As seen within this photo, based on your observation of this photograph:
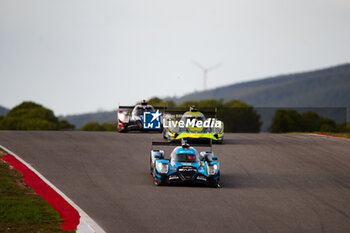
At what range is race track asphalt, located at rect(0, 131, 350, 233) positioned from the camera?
47.0ft

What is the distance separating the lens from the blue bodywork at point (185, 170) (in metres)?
18.5

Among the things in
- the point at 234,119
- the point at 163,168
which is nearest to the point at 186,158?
the point at 163,168

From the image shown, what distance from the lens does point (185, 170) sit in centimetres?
1844

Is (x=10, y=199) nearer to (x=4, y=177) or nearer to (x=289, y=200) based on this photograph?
(x=4, y=177)

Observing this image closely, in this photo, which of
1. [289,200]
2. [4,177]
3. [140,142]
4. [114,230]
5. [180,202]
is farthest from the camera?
[140,142]

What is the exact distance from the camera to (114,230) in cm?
1316

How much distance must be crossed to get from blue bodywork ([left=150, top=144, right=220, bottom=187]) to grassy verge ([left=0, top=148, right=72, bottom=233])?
4.08 meters

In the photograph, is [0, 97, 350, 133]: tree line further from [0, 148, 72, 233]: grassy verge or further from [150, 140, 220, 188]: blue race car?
[0, 148, 72, 233]: grassy verge

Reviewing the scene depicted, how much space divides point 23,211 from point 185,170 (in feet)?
18.9

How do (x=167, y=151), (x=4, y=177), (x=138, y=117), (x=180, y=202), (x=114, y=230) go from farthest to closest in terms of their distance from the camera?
(x=138, y=117) → (x=167, y=151) → (x=4, y=177) → (x=180, y=202) → (x=114, y=230)

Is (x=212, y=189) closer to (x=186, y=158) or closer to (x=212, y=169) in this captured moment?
(x=212, y=169)

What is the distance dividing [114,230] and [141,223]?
0.92 metres

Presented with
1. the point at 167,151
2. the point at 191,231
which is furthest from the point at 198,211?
the point at 167,151

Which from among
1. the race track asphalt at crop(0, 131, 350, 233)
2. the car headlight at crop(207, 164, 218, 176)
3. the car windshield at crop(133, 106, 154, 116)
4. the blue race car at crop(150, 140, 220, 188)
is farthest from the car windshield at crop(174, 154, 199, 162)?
the car windshield at crop(133, 106, 154, 116)
